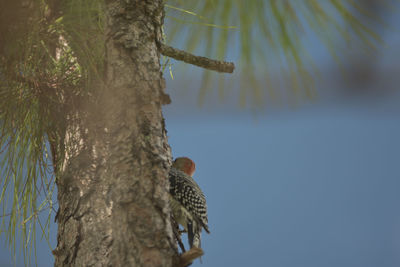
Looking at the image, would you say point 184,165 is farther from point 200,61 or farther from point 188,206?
point 200,61

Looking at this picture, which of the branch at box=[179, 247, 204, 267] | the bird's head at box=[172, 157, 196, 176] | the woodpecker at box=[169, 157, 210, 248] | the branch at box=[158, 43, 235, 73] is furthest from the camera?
the bird's head at box=[172, 157, 196, 176]

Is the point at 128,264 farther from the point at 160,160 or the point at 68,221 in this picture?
the point at 68,221

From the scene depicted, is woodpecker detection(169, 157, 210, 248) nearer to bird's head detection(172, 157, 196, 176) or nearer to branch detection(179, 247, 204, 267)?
bird's head detection(172, 157, 196, 176)

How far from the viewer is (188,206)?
268 cm

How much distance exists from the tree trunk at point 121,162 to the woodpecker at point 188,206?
1082 mm

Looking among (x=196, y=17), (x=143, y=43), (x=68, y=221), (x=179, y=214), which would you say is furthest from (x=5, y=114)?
(x=179, y=214)

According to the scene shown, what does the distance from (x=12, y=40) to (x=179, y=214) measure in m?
1.55

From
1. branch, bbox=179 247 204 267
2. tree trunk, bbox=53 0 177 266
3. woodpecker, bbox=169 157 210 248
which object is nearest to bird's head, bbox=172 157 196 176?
woodpecker, bbox=169 157 210 248

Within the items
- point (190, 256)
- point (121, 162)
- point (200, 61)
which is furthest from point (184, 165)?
point (190, 256)

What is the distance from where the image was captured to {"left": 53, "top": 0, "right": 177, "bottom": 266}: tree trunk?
1.18 metres

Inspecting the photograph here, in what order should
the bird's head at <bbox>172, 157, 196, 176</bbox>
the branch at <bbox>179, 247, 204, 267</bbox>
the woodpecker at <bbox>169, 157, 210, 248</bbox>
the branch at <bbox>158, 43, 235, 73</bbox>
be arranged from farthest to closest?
the bird's head at <bbox>172, 157, 196, 176</bbox>, the woodpecker at <bbox>169, 157, 210, 248</bbox>, the branch at <bbox>158, 43, 235, 73</bbox>, the branch at <bbox>179, 247, 204, 267</bbox>

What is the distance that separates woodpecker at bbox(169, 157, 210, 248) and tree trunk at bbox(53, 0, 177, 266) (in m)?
1.08

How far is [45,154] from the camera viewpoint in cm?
182

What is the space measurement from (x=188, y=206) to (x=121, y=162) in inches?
57.3
